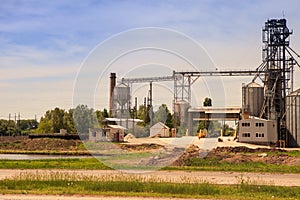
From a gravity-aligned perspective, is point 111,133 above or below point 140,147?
above

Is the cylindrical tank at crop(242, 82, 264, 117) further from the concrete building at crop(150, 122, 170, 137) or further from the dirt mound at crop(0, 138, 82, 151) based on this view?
the dirt mound at crop(0, 138, 82, 151)

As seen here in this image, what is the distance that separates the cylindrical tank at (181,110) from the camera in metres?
63.4

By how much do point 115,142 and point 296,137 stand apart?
24.0 meters

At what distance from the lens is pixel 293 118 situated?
6288 centimetres

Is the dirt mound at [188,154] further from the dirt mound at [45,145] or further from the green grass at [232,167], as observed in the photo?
the dirt mound at [45,145]

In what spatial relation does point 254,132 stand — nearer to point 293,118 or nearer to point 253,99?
point 293,118

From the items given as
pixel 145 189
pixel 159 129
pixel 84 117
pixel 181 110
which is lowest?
pixel 145 189

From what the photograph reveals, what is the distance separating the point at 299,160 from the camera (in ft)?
132

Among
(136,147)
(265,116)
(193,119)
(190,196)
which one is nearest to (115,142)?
(136,147)

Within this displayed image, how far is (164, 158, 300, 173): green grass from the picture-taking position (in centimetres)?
3469

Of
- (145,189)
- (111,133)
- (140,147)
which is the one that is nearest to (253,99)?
(140,147)

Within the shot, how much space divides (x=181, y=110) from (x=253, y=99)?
14.9 meters

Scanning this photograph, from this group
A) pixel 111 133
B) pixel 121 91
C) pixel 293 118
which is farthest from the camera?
pixel 121 91

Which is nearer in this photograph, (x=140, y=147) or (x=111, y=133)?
(x=140, y=147)
